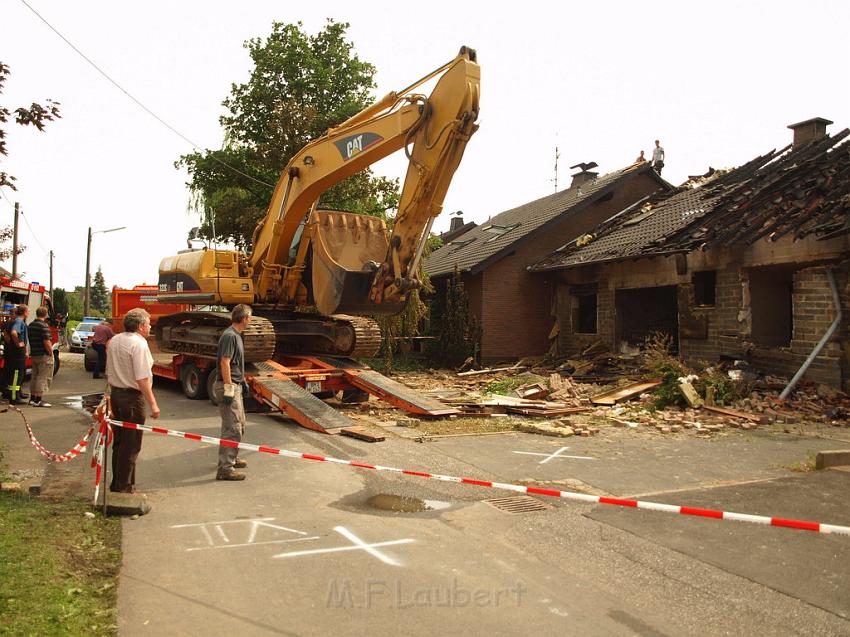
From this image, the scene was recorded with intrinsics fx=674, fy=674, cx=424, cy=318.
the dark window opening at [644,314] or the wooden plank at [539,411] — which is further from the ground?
the dark window opening at [644,314]

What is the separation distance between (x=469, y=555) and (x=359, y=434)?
4262 millimetres

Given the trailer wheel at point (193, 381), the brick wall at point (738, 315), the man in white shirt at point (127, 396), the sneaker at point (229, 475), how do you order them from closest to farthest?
the man in white shirt at point (127, 396) < the sneaker at point (229, 475) < the brick wall at point (738, 315) < the trailer wheel at point (193, 381)

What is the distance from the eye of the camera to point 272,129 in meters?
22.9

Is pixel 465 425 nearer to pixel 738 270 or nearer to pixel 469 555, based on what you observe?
pixel 469 555

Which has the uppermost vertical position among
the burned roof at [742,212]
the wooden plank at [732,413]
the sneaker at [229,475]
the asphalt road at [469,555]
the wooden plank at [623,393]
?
the burned roof at [742,212]

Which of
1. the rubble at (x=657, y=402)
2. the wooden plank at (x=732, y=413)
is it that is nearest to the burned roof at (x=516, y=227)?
the rubble at (x=657, y=402)

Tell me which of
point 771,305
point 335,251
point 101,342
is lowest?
point 101,342

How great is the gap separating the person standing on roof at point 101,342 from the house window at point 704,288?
14.0 meters

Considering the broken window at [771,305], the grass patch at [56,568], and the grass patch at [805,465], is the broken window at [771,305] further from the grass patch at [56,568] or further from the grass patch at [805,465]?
the grass patch at [56,568]

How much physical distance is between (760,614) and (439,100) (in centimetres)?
764

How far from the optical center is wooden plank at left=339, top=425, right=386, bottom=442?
852 cm

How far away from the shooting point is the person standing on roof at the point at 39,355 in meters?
11.4

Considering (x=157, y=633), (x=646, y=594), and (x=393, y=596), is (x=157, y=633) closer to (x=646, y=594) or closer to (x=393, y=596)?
(x=393, y=596)

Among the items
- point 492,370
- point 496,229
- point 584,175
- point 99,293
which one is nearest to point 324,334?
point 492,370
